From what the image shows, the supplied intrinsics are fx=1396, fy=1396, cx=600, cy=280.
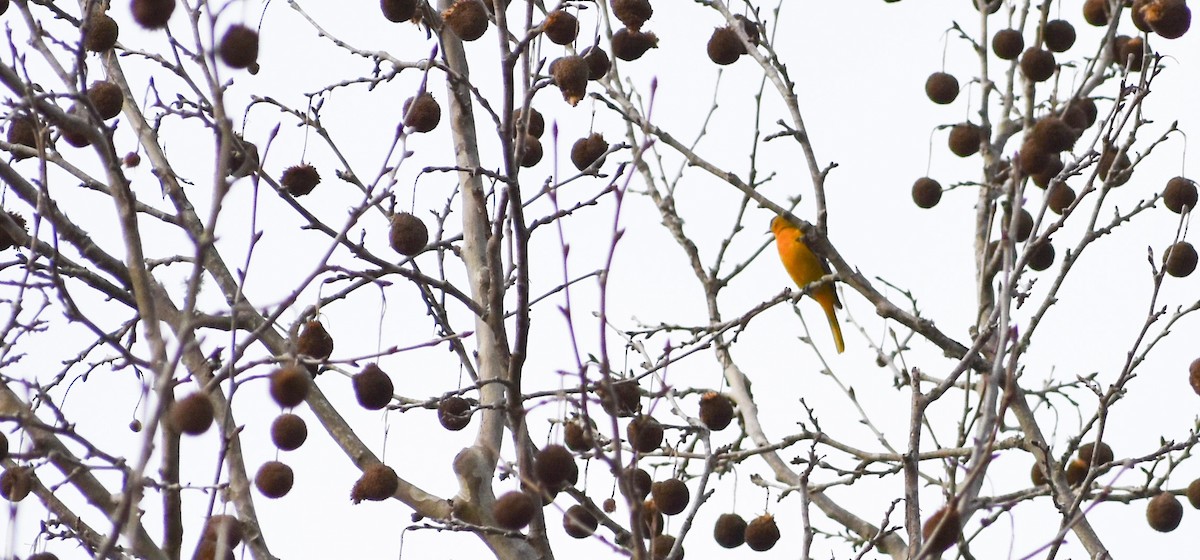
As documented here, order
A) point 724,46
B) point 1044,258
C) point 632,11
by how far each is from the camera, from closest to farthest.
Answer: point 632,11 → point 724,46 → point 1044,258

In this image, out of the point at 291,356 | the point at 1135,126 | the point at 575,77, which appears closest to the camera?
the point at 291,356

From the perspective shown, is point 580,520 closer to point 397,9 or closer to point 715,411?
point 715,411

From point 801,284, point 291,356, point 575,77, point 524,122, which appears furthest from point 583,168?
point 801,284

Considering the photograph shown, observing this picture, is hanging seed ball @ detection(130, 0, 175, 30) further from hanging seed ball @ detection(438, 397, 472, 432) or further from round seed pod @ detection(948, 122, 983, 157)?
round seed pod @ detection(948, 122, 983, 157)

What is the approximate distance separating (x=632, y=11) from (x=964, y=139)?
80.1 inches

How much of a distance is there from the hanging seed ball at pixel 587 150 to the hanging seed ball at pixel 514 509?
1.35 metres

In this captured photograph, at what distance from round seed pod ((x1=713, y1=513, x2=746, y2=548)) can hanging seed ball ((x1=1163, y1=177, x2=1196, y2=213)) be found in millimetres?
1891

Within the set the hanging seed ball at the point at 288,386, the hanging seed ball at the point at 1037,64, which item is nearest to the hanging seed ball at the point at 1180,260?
the hanging seed ball at the point at 1037,64

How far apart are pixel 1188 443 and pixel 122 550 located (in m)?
3.47

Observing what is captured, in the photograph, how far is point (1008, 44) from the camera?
5.54 meters

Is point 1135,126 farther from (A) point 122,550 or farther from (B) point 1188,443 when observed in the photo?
(A) point 122,550

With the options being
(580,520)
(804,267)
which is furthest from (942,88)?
(580,520)

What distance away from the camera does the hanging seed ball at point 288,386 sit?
9.52ft

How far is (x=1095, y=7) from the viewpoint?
5254 millimetres
